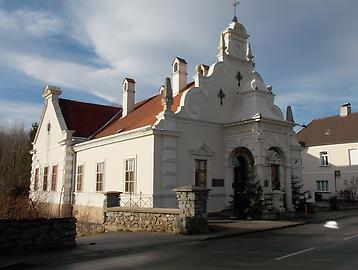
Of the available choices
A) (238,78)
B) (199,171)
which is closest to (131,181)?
(199,171)

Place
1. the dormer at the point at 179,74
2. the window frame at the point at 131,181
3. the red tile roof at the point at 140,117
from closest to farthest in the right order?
the window frame at the point at 131,181 < the red tile roof at the point at 140,117 < the dormer at the point at 179,74

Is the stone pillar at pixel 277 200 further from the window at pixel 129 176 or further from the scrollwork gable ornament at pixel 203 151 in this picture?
the window at pixel 129 176

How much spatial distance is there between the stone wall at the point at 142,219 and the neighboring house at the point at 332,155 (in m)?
26.5

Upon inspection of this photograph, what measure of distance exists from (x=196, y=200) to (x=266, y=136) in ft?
26.2

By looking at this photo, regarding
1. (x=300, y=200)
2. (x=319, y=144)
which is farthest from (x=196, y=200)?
(x=319, y=144)

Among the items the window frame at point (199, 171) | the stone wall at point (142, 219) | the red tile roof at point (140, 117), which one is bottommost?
the stone wall at point (142, 219)

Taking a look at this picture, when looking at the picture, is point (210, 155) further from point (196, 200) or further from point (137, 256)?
point (137, 256)

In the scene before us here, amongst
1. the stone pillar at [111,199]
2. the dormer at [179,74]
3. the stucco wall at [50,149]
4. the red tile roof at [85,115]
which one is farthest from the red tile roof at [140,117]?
the stone pillar at [111,199]

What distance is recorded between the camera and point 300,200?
24.4m

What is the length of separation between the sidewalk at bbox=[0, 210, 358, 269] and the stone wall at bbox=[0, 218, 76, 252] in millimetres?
503

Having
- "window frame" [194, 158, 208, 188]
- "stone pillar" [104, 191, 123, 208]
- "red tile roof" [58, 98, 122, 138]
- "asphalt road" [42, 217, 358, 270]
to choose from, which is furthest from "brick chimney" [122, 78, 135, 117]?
"asphalt road" [42, 217, 358, 270]

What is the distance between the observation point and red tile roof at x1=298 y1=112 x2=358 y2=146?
134ft

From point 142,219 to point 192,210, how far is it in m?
2.70

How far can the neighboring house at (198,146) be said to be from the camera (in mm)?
20438
